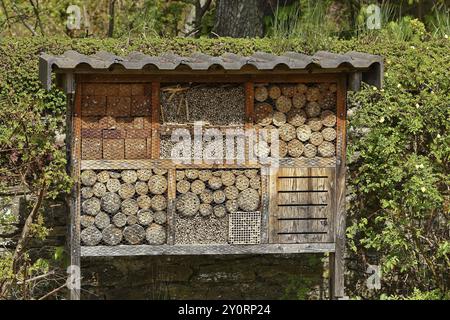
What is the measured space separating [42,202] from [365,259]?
3183 millimetres

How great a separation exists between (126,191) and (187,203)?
1.71ft

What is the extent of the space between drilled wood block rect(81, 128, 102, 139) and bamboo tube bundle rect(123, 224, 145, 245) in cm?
81

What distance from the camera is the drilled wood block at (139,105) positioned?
769cm

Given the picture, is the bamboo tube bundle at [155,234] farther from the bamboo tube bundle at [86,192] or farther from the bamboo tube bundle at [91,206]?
the bamboo tube bundle at [86,192]

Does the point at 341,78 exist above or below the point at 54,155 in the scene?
above

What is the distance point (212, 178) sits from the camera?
7801 mm

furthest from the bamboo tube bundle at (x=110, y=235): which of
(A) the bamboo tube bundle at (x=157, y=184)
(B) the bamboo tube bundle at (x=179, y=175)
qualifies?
(B) the bamboo tube bundle at (x=179, y=175)

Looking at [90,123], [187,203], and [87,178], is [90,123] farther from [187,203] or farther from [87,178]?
[187,203]

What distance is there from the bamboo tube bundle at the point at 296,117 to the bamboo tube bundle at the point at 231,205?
0.83m

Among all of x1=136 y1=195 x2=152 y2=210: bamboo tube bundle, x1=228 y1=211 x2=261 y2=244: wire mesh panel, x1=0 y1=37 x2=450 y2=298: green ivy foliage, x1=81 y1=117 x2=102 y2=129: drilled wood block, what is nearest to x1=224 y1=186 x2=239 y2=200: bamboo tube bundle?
x1=228 y1=211 x2=261 y2=244: wire mesh panel

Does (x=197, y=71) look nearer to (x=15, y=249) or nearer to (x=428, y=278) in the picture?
(x=15, y=249)

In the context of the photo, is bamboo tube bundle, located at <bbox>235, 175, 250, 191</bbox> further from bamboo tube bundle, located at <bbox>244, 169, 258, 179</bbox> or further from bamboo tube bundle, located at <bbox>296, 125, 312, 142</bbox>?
bamboo tube bundle, located at <bbox>296, 125, 312, 142</bbox>

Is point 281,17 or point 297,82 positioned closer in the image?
point 297,82
